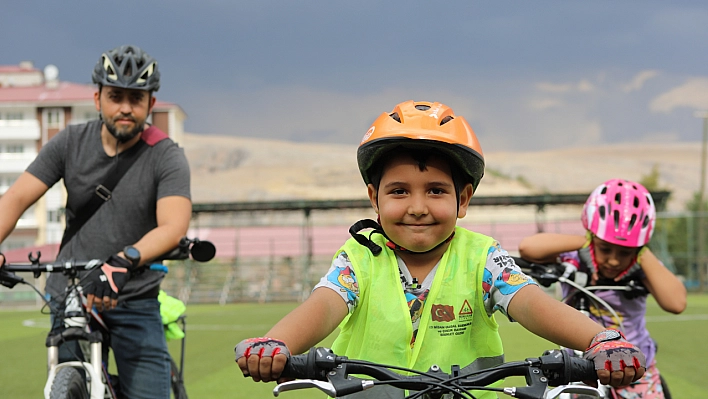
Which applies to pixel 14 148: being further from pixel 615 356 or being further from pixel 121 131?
pixel 615 356

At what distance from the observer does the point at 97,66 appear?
5.67 meters

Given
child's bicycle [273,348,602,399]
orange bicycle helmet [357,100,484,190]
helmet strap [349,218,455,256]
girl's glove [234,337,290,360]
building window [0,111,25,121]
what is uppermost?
building window [0,111,25,121]

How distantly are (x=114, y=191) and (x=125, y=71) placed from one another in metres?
0.74

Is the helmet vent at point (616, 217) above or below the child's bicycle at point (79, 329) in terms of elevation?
above

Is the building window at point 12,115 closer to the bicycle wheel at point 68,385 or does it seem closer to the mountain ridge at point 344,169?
the mountain ridge at point 344,169

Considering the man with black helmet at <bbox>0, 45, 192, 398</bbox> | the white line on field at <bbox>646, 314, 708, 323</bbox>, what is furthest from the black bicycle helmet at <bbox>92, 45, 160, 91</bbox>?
the white line on field at <bbox>646, 314, 708, 323</bbox>

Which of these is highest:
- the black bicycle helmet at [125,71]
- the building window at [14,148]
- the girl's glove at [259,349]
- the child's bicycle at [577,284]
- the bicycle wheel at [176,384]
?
the black bicycle helmet at [125,71]

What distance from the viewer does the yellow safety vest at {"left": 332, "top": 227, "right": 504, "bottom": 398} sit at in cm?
364

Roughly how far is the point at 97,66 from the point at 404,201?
2840mm

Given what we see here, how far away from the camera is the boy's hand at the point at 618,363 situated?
2742 millimetres

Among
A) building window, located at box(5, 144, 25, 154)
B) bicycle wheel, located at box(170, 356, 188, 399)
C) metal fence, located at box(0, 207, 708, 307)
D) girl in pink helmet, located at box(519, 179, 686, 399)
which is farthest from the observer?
building window, located at box(5, 144, 25, 154)

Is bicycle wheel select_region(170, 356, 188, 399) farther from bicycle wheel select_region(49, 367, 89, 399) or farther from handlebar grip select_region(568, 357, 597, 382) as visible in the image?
handlebar grip select_region(568, 357, 597, 382)

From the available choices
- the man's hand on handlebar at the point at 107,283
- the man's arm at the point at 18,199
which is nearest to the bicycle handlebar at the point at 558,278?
the man's hand on handlebar at the point at 107,283

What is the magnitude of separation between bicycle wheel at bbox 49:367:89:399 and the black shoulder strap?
103 cm
